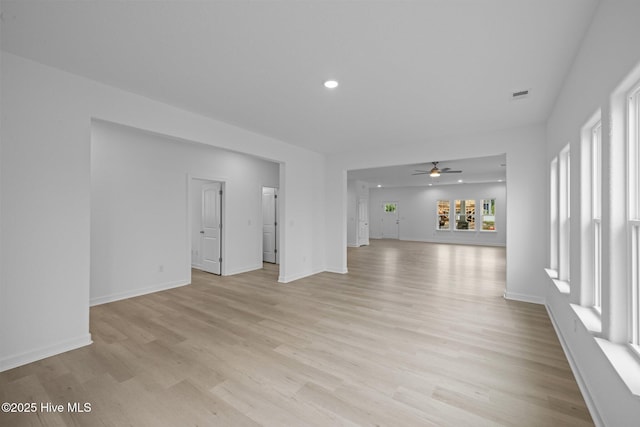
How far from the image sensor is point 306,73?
2.65 m

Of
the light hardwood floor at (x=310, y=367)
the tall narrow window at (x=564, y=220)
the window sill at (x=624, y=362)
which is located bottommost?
the light hardwood floor at (x=310, y=367)

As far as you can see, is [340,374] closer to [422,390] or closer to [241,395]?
[422,390]

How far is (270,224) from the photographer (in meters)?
7.67

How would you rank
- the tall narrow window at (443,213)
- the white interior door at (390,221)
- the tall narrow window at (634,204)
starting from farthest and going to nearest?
1. the white interior door at (390,221)
2. the tall narrow window at (443,213)
3. the tall narrow window at (634,204)

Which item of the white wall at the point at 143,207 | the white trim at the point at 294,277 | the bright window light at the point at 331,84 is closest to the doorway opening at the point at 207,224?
the white wall at the point at 143,207

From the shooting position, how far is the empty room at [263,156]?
1.79 metres

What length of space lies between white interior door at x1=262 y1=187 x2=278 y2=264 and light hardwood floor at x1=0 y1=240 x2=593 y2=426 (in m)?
3.20

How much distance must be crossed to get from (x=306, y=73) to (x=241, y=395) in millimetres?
2848

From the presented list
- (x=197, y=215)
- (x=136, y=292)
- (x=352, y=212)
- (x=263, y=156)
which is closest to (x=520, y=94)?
(x=263, y=156)

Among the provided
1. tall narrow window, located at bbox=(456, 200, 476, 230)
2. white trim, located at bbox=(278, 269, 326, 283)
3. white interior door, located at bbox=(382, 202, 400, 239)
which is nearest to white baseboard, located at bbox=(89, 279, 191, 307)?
white trim, located at bbox=(278, 269, 326, 283)

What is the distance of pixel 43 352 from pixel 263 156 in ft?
12.2

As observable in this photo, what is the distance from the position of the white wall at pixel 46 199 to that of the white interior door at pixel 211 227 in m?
2.90

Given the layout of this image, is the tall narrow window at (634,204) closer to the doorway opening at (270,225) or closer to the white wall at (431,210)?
the doorway opening at (270,225)

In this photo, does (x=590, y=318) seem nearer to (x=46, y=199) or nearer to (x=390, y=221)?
(x=46, y=199)
